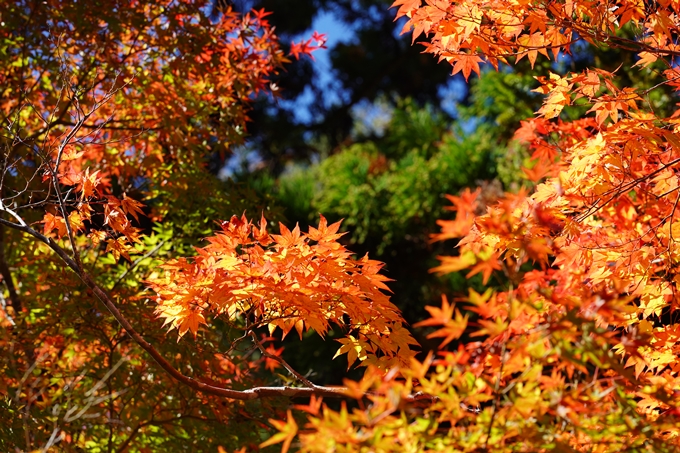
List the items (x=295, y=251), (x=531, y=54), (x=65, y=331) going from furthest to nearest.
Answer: (x=65, y=331) → (x=531, y=54) → (x=295, y=251)

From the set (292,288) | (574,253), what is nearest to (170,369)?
(292,288)

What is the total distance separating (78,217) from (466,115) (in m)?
7.00

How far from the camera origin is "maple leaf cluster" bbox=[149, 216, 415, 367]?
2014 millimetres

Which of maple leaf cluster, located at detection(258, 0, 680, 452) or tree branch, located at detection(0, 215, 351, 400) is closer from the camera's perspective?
maple leaf cluster, located at detection(258, 0, 680, 452)

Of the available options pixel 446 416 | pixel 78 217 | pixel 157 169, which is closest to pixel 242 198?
pixel 157 169

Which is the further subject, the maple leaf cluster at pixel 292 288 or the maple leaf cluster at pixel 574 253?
the maple leaf cluster at pixel 292 288

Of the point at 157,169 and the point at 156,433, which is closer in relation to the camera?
the point at 156,433

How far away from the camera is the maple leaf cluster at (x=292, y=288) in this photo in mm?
2014

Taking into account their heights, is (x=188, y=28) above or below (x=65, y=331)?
above

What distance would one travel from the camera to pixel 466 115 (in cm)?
886

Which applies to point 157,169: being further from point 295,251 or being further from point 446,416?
point 446,416

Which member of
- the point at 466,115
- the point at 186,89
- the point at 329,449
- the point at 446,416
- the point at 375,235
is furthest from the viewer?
the point at 466,115

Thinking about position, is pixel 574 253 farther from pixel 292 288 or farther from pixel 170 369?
pixel 170 369

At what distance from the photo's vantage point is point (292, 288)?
203cm
